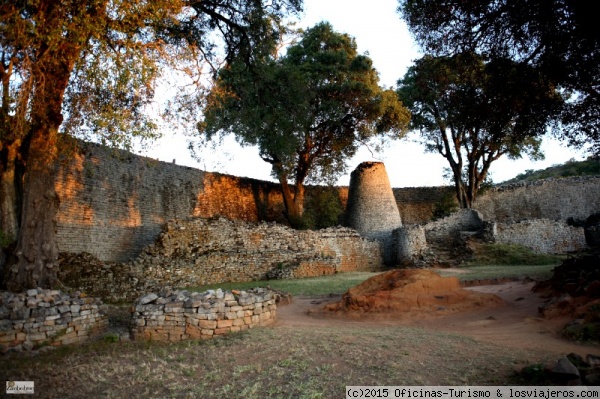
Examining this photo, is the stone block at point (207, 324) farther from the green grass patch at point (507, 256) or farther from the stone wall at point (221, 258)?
the green grass patch at point (507, 256)

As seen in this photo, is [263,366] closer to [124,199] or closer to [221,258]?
[221,258]

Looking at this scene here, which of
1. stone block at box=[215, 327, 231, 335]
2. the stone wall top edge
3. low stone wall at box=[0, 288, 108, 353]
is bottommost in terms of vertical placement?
stone block at box=[215, 327, 231, 335]

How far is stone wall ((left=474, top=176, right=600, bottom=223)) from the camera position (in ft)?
98.9

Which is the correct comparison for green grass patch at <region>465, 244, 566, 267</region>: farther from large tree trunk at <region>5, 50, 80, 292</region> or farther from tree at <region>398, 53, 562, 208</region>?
large tree trunk at <region>5, 50, 80, 292</region>

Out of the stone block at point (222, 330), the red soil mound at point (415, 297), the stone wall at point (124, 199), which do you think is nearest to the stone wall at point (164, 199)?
the stone wall at point (124, 199)

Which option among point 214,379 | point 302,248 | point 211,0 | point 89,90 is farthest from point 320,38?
point 214,379

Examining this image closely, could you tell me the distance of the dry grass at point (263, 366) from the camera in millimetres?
3902

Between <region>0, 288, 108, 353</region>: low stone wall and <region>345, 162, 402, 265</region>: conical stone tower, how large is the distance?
62.5 ft

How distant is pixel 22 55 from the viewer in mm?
7453

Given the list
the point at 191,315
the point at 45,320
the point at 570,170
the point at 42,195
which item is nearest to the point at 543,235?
the point at 570,170

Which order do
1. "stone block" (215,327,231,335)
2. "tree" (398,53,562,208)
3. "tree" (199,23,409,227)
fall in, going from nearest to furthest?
"stone block" (215,327,231,335) < "tree" (398,53,562,208) < "tree" (199,23,409,227)

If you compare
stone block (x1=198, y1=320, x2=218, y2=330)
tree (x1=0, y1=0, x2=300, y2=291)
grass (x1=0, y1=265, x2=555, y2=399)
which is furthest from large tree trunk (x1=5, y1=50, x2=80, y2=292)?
stone block (x1=198, y1=320, x2=218, y2=330)

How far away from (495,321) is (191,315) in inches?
193

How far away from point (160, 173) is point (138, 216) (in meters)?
2.79
